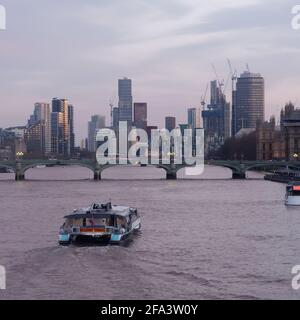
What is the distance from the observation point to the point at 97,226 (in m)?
25.1

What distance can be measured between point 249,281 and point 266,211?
18054 millimetres

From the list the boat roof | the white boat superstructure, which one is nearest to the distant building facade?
the white boat superstructure

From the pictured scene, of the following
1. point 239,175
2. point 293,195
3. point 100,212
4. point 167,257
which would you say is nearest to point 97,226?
point 100,212

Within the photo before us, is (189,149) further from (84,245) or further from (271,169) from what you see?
(84,245)

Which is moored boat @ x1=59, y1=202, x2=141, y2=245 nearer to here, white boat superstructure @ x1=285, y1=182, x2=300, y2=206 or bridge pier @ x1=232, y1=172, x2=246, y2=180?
white boat superstructure @ x1=285, y1=182, x2=300, y2=206

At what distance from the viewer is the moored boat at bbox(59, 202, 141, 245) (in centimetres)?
2467

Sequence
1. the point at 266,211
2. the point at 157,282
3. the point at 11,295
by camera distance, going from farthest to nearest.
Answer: the point at 266,211 < the point at 157,282 < the point at 11,295

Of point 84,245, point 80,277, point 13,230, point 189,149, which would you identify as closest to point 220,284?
point 80,277

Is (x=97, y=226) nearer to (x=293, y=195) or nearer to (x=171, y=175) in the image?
(x=293, y=195)

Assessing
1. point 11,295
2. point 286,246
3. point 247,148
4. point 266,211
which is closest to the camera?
point 11,295

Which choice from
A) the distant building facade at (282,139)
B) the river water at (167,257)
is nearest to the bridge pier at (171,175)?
the distant building facade at (282,139)

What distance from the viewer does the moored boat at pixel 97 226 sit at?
24.7 metres

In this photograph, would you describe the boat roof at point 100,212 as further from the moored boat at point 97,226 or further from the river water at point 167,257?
the river water at point 167,257

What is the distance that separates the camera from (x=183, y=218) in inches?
1314
